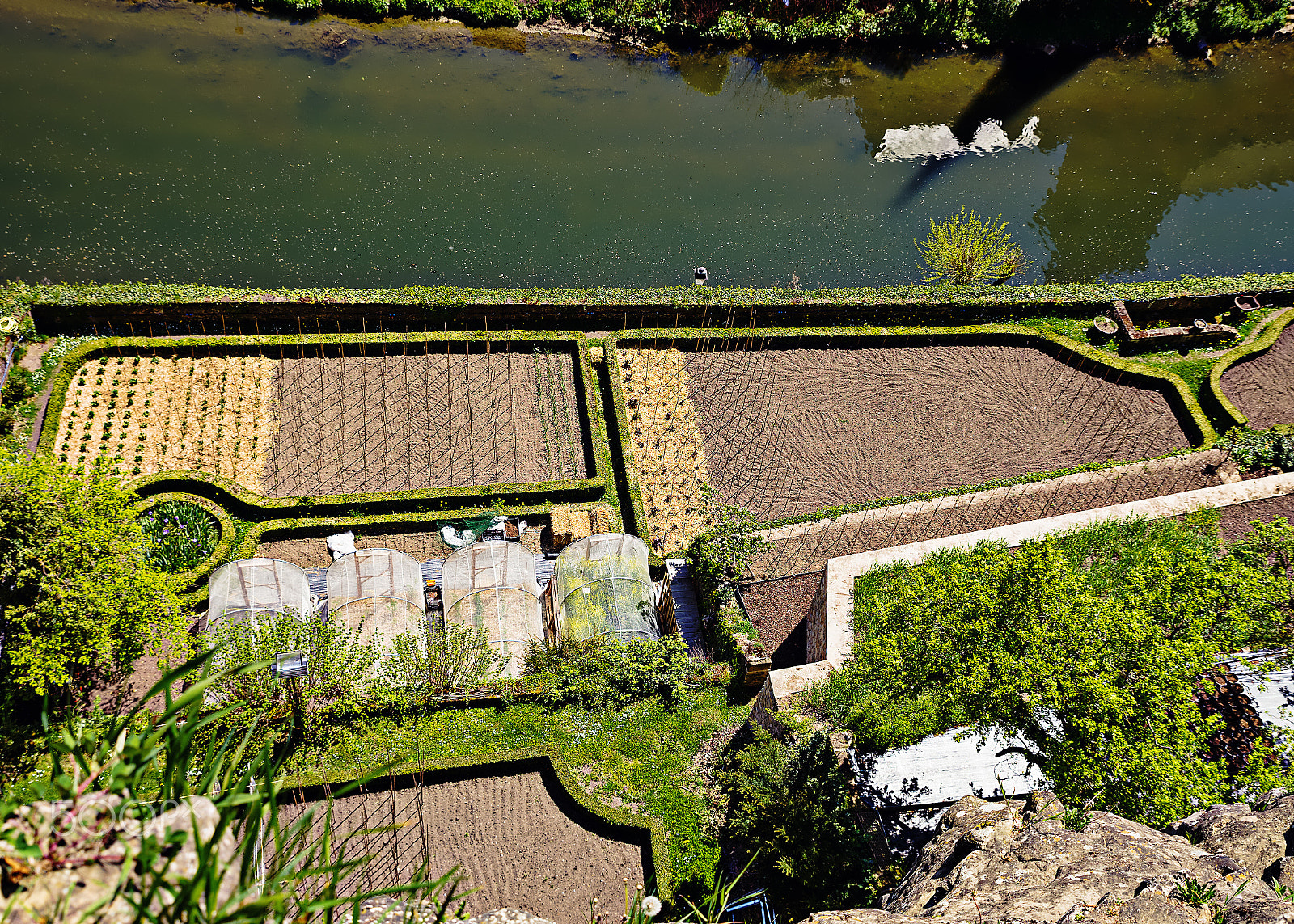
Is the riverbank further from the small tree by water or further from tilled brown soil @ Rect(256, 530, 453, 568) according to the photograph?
tilled brown soil @ Rect(256, 530, 453, 568)

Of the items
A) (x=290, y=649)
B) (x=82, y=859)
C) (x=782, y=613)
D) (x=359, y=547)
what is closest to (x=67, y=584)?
(x=290, y=649)

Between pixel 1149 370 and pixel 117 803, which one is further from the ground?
pixel 1149 370

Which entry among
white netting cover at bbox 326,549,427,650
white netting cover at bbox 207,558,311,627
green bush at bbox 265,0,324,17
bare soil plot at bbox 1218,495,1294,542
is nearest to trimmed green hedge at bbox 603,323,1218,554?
bare soil plot at bbox 1218,495,1294,542

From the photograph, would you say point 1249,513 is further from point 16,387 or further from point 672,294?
point 16,387

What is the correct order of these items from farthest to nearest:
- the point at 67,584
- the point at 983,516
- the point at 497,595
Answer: the point at 983,516, the point at 497,595, the point at 67,584

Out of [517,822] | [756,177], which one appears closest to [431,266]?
[756,177]

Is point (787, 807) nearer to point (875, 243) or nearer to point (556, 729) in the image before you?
point (556, 729)

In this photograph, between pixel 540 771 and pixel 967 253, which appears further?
pixel 967 253
